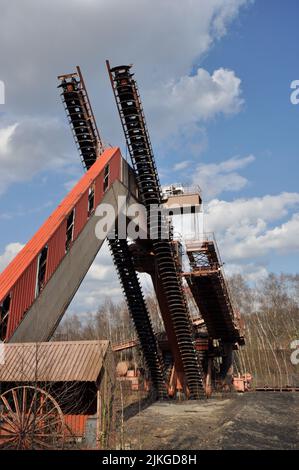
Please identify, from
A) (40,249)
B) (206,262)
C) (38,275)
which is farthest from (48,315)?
(206,262)

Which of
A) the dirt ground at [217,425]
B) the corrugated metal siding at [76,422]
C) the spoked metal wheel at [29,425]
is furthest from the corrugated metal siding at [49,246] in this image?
the dirt ground at [217,425]

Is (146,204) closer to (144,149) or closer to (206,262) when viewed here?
(144,149)

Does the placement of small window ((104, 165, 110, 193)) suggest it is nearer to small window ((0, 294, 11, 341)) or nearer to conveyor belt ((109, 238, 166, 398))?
conveyor belt ((109, 238, 166, 398))

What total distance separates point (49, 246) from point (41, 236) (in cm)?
45

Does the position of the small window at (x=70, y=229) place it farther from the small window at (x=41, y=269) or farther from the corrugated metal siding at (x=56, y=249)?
the small window at (x=41, y=269)

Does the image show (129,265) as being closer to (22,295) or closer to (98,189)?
(98,189)

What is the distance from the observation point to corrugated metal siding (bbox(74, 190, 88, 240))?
14586 mm

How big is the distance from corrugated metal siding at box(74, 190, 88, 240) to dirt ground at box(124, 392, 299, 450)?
23.4 feet

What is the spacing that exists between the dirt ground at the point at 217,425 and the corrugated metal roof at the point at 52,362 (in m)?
2.73

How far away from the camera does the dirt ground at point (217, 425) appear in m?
13.2

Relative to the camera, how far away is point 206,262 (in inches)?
849

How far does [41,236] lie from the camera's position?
13.2 metres
